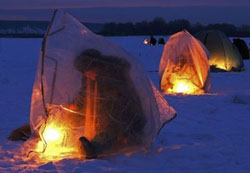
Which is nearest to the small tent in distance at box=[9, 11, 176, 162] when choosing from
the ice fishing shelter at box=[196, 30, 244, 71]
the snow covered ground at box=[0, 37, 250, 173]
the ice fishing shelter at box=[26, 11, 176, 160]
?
the ice fishing shelter at box=[26, 11, 176, 160]

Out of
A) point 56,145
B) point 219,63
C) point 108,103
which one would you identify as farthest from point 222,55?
point 56,145

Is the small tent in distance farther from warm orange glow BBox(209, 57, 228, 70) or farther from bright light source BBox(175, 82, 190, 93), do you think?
warm orange glow BBox(209, 57, 228, 70)

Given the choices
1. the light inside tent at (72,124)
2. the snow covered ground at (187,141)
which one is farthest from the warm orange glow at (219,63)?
the light inside tent at (72,124)

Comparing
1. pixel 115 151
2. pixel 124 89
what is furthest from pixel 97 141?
pixel 124 89

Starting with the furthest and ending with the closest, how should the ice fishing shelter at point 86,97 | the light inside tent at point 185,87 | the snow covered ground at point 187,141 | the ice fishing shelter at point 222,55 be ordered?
the ice fishing shelter at point 222,55, the light inside tent at point 185,87, the ice fishing shelter at point 86,97, the snow covered ground at point 187,141

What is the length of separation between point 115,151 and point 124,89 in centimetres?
72

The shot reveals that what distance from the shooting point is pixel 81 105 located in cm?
499

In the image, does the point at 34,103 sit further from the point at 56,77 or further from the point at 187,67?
the point at 187,67

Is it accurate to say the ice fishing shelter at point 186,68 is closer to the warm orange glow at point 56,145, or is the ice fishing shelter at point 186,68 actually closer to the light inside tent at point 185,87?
the light inside tent at point 185,87

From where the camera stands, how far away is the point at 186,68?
10.7 m

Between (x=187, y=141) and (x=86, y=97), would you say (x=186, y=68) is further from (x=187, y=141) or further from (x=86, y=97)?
(x=86, y=97)

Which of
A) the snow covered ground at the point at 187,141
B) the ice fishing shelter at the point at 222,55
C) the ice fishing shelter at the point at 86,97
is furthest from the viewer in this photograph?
the ice fishing shelter at the point at 222,55

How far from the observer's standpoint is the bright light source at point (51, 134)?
504 centimetres

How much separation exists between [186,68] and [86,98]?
6074 mm
